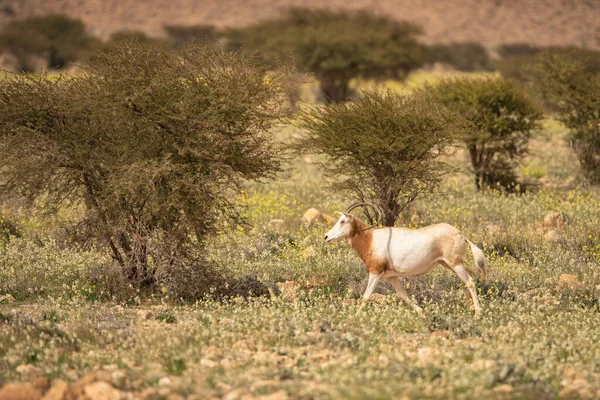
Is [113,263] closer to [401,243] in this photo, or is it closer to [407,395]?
[401,243]

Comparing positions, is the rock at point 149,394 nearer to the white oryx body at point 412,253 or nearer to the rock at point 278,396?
the rock at point 278,396

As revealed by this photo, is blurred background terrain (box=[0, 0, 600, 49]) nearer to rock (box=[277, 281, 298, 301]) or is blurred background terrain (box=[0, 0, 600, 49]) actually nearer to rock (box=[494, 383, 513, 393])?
rock (box=[277, 281, 298, 301])

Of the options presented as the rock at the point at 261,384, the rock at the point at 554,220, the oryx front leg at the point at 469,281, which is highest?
the rock at the point at 261,384

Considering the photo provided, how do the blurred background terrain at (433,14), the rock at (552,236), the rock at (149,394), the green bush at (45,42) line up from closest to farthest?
the rock at (149,394)
the rock at (552,236)
the green bush at (45,42)
the blurred background terrain at (433,14)

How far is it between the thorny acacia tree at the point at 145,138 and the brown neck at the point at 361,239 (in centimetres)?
172

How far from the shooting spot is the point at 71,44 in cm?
6812

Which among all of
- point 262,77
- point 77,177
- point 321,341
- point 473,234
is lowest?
point 473,234

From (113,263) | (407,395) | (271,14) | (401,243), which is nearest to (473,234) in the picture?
(401,243)

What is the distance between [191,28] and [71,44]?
20.4m

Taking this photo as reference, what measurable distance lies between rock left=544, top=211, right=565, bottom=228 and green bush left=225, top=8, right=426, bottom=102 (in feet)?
80.9

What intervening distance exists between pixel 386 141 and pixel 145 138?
18.1 feet

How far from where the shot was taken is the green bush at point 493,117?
912 inches

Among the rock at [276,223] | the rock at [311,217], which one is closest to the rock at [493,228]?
the rock at [311,217]

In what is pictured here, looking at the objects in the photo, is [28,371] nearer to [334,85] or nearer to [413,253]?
[413,253]
